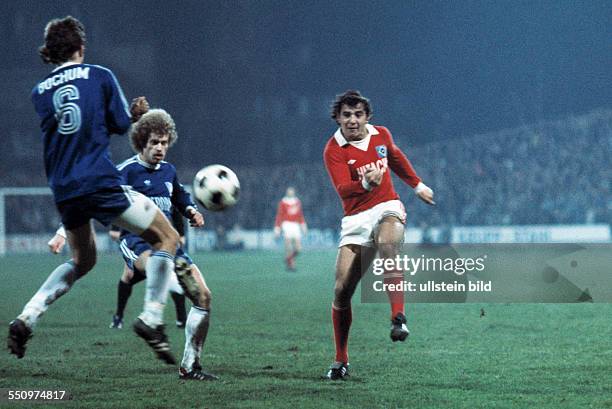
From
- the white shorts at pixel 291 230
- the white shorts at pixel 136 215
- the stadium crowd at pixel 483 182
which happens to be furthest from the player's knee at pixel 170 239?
the stadium crowd at pixel 483 182

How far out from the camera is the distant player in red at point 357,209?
6.32 m

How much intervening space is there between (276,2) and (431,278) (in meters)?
26.5

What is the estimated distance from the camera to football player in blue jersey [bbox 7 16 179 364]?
4.95 meters

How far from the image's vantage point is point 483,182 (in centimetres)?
3938

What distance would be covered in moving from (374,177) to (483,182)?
112ft

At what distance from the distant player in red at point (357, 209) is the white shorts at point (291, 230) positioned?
51.8 feet

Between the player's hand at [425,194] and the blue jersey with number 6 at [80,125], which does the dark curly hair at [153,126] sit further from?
the player's hand at [425,194]

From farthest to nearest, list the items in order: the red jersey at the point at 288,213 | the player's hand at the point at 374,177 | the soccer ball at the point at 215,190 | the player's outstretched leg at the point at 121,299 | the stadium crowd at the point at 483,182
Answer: the stadium crowd at the point at 483,182 → the red jersey at the point at 288,213 → the player's outstretched leg at the point at 121,299 → the soccer ball at the point at 215,190 → the player's hand at the point at 374,177

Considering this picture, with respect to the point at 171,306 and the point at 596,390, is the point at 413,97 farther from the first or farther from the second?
the point at 596,390

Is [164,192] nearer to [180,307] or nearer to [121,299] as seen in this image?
[180,307]

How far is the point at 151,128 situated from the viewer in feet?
Answer: 20.2

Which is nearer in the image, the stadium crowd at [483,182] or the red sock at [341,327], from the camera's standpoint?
the red sock at [341,327]

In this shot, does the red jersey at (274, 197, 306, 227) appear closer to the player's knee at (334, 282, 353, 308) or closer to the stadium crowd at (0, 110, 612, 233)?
the stadium crowd at (0, 110, 612, 233)

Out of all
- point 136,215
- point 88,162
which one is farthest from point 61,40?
point 136,215
